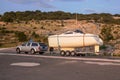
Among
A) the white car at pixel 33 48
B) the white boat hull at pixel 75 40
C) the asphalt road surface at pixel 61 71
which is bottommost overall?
the asphalt road surface at pixel 61 71

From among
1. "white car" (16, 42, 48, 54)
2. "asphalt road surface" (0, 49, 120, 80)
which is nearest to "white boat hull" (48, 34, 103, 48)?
"white car" (16, 42, 48, 54)

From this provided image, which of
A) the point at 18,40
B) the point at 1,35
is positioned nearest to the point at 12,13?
the point at 1,35

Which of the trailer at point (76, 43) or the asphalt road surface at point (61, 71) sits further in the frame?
the trailer at point (76, 43)

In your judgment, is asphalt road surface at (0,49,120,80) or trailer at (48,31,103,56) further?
trailer at (48,31,103,56)

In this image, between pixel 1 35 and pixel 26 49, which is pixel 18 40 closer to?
pixel 1 35

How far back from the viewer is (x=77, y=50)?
37.9m

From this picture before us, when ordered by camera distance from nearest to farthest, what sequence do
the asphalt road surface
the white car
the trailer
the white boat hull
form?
the asphalt road surface < the trailer < the white boat hull < the white car

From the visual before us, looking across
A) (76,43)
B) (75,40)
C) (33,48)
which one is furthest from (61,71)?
(33,48)

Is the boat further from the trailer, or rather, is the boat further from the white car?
the white car

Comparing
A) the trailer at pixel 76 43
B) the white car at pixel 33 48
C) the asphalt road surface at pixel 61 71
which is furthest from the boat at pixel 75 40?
the asphalt road surface at pixel 61 71

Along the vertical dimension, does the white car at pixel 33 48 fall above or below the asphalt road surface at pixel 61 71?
above

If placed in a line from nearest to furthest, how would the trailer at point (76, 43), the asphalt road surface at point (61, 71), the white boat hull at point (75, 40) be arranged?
the asphalt road surface at point (61, 71), the trailer at point (76, 43), the white boat hull at point (75, 40)

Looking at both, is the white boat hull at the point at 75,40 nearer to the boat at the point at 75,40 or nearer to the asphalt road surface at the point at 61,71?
the boat at the point at 75,40

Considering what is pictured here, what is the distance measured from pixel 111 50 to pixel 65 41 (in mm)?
5600
